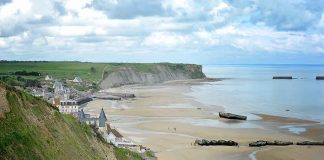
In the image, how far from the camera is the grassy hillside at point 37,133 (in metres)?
19.9

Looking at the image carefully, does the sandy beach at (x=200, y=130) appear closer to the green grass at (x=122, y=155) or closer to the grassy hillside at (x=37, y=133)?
the green grass at (x=122, y=155)

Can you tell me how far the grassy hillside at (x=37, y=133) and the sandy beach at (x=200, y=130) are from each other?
1774cm

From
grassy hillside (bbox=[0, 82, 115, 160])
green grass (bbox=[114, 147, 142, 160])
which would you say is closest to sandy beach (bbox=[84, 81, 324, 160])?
green grass (bbox=[114, 147, 142, 160])

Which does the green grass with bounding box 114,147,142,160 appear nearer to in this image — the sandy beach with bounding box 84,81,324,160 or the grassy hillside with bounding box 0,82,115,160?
the grassy hillside with bounding box 0,82,115,160

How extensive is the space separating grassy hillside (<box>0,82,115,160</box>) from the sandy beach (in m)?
17.7

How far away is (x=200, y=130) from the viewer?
62156mm

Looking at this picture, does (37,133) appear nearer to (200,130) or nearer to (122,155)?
(122,155)

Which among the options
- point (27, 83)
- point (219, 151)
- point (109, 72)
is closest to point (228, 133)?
point (219, 151)

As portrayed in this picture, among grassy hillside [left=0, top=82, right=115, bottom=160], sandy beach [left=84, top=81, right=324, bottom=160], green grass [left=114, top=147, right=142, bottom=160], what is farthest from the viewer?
sandy beach [left=84, top=81, right=324, bottom=160]

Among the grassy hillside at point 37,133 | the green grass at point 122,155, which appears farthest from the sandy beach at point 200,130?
the grassy hillside at point 37,133

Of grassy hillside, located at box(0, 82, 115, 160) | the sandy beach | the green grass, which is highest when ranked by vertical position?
grassy hillside, located at box(0, 82, 115, 160)

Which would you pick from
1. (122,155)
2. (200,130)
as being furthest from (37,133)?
(200,130)

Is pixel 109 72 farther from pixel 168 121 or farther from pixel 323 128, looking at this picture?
pixel 323 128

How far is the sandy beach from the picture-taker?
47.5 m
